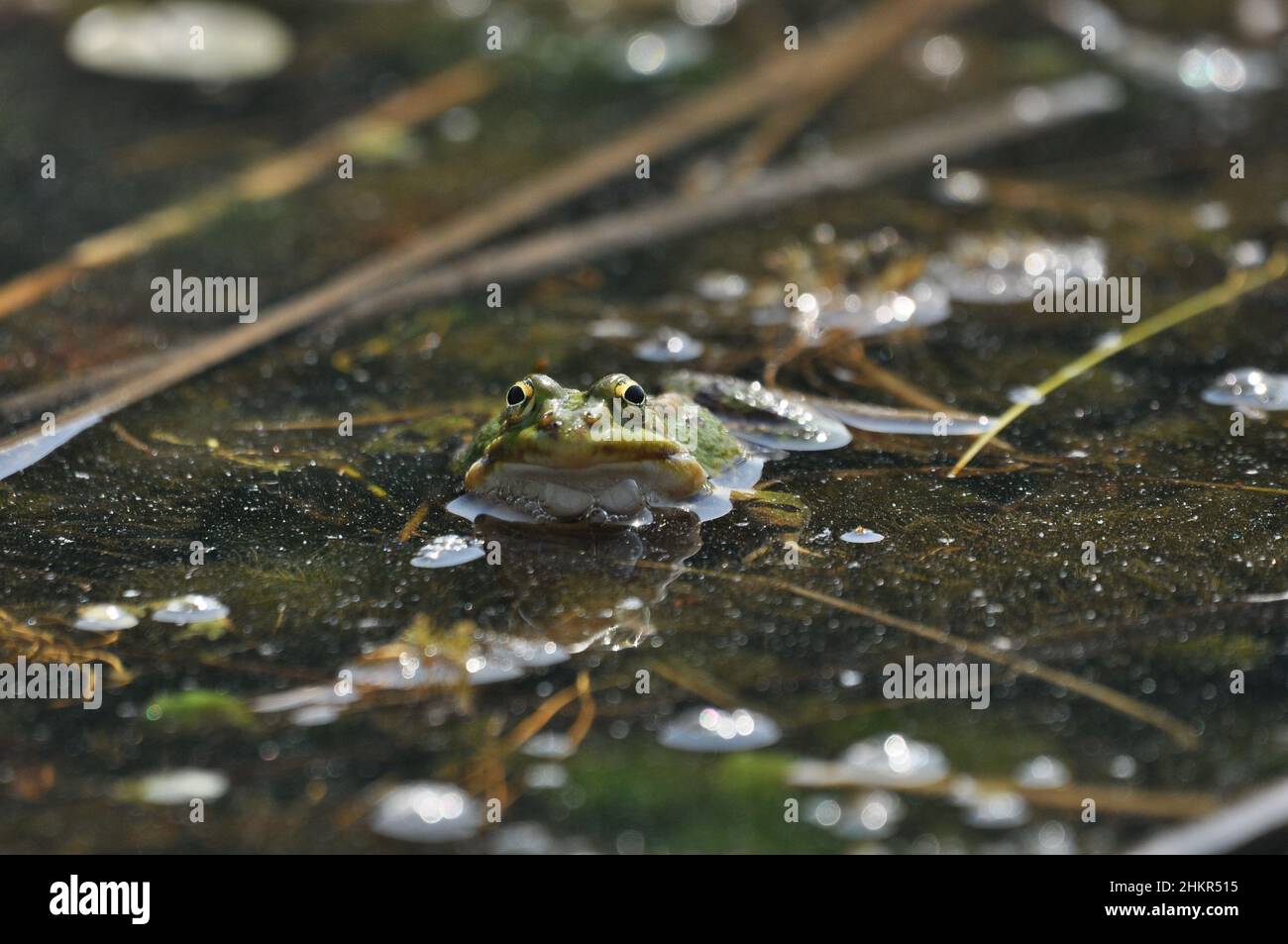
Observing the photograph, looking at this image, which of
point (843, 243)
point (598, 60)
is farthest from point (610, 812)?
point (598, 60)

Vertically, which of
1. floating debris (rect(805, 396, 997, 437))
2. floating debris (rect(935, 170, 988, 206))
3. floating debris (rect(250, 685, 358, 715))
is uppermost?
floating debris (rect(935, 170, 988, 206))

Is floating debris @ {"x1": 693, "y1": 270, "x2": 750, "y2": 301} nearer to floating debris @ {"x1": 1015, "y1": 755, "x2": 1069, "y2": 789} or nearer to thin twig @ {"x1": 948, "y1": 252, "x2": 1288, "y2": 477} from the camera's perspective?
thin twig @ {"x1": 948, "y1": 252, "x2": 1288, "y2": 477}

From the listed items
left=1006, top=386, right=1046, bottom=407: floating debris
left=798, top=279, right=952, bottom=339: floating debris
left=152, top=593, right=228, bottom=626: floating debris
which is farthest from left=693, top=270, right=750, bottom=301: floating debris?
left=152, top=593, right=228, bottom=626: floating debris

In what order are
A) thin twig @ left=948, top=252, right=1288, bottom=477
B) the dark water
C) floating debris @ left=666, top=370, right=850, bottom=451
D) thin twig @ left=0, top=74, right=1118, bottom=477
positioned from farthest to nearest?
1. thin twig @ left=0, top=74, right=1118, bottom=477
2. thin twig @ left=948, top=252, right=1288, bottom=477
3. floating debris @ left=666, top=370, right=850, bottom=451
4. the dark water

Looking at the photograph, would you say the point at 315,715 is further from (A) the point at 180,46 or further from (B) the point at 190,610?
(A) the point at 180,46
